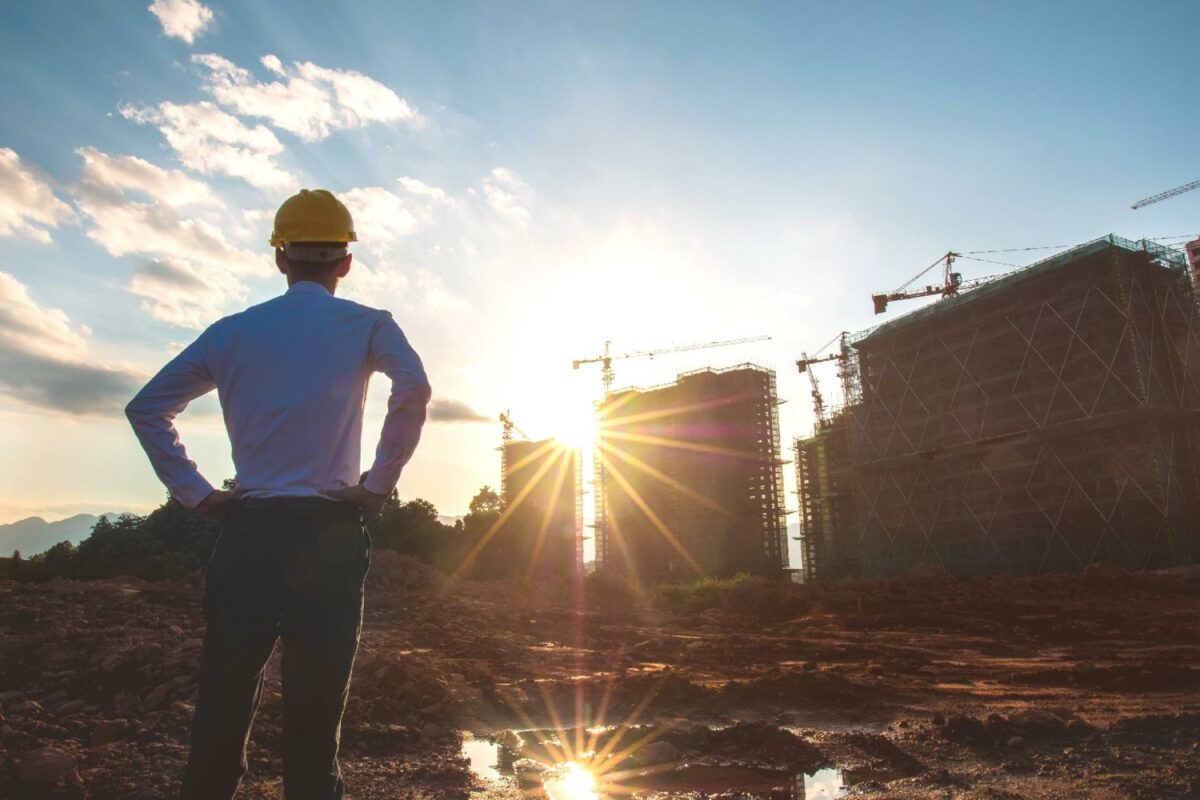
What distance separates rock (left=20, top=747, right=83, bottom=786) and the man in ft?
8.30

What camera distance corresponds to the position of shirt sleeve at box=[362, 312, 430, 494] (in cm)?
190

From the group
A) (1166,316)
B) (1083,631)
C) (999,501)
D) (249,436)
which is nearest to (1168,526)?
(999,501)

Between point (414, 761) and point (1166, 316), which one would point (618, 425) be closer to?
point (1166, 316)

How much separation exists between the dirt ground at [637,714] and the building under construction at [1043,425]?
59.3 ft

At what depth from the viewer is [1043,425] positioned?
3012cm

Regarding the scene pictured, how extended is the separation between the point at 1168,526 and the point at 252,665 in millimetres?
32286

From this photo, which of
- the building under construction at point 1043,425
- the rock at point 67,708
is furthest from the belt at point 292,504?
the building under construction at point 1043,425

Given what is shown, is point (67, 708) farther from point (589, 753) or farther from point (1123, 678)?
point (1123, 678)

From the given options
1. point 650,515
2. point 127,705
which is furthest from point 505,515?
point 127,705

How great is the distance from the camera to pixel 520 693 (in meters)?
7.15

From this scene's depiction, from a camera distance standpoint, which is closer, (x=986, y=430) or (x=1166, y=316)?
(x=1166, y=316)

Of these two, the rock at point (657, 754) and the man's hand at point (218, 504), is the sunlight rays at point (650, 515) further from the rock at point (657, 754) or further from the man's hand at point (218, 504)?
the man's hand at point (218, 504)

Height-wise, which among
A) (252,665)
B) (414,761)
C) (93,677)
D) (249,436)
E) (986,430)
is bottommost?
(414,761)

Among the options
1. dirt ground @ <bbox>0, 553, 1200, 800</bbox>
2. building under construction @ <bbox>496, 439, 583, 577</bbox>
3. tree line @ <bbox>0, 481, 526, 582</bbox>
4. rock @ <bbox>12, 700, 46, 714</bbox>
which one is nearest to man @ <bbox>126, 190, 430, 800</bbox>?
dirt ground @ <bbox>0, 553, 1200, 800</bbox>
